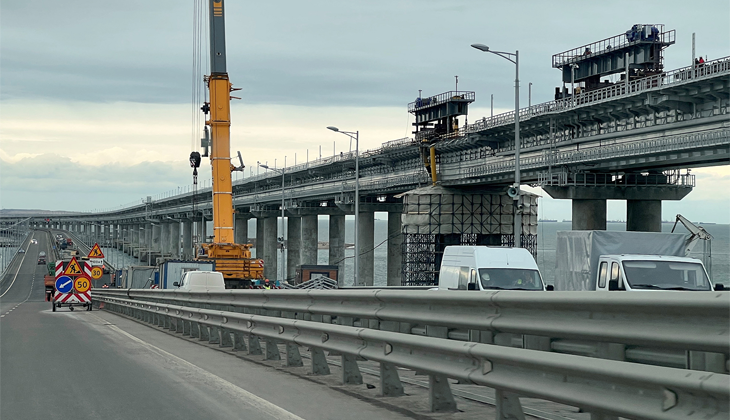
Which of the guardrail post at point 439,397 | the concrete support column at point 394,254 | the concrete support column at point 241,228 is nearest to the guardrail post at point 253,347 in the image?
the guardrail post at point 439,397

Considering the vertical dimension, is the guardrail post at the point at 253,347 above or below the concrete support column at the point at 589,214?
below

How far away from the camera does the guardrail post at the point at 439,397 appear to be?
27.0 ft

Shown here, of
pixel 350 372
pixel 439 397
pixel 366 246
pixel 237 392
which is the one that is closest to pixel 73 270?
pixel 350 372

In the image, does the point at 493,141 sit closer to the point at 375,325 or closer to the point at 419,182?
the point at 419,182

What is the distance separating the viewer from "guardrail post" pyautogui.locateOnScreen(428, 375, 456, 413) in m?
8.22

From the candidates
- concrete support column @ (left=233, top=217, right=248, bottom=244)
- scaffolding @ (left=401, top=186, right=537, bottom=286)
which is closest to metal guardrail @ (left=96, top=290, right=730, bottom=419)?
scaffolding @ (left=401, top=186, right=537, bottom=286)

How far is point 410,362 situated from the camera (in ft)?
27.4

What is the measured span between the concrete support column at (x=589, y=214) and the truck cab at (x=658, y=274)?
39.2 metres

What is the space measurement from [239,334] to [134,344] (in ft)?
8.79

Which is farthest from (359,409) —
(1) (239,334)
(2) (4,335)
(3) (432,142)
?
(3) (432,142)

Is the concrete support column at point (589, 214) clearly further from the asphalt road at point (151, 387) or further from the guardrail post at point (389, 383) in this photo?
the guardrail post at point (389, 383)

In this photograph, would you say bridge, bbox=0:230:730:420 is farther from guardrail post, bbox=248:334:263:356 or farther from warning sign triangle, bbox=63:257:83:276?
warning sign triangle, bbox=63:257:83:276

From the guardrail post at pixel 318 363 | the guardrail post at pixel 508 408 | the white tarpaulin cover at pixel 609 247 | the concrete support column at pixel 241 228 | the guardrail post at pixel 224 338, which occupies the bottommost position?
the concrete support column at pixel 241 228

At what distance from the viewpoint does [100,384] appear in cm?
1038
